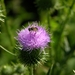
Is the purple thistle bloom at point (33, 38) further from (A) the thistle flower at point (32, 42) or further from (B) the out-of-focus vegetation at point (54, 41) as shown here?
(B) the out-of-focus vegetation at point (54, 41)

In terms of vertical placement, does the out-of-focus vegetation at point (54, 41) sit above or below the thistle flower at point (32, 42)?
below

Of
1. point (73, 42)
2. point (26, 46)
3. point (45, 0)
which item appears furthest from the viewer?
point (73, 42)

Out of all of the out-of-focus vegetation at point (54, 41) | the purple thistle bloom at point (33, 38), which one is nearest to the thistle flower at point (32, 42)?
the purple thistle bloom at point (33, 38)

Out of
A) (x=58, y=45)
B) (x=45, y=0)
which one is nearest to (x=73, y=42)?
(x=58, y=45)

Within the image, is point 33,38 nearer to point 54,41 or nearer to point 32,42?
point 32,42

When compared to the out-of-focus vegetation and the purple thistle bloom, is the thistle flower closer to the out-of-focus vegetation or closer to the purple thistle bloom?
the purple thistle bloom

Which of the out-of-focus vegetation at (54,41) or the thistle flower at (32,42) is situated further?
the out-of-focus vegetation at (54,41)

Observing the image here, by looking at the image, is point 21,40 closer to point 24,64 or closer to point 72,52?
point 24,64

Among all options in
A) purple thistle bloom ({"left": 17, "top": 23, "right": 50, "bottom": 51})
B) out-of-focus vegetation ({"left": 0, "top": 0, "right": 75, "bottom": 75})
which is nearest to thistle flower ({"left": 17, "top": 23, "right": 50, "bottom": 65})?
purple thistle bloom ({"left": 17, "top": 23, "right": 50, "bottom": 51})
